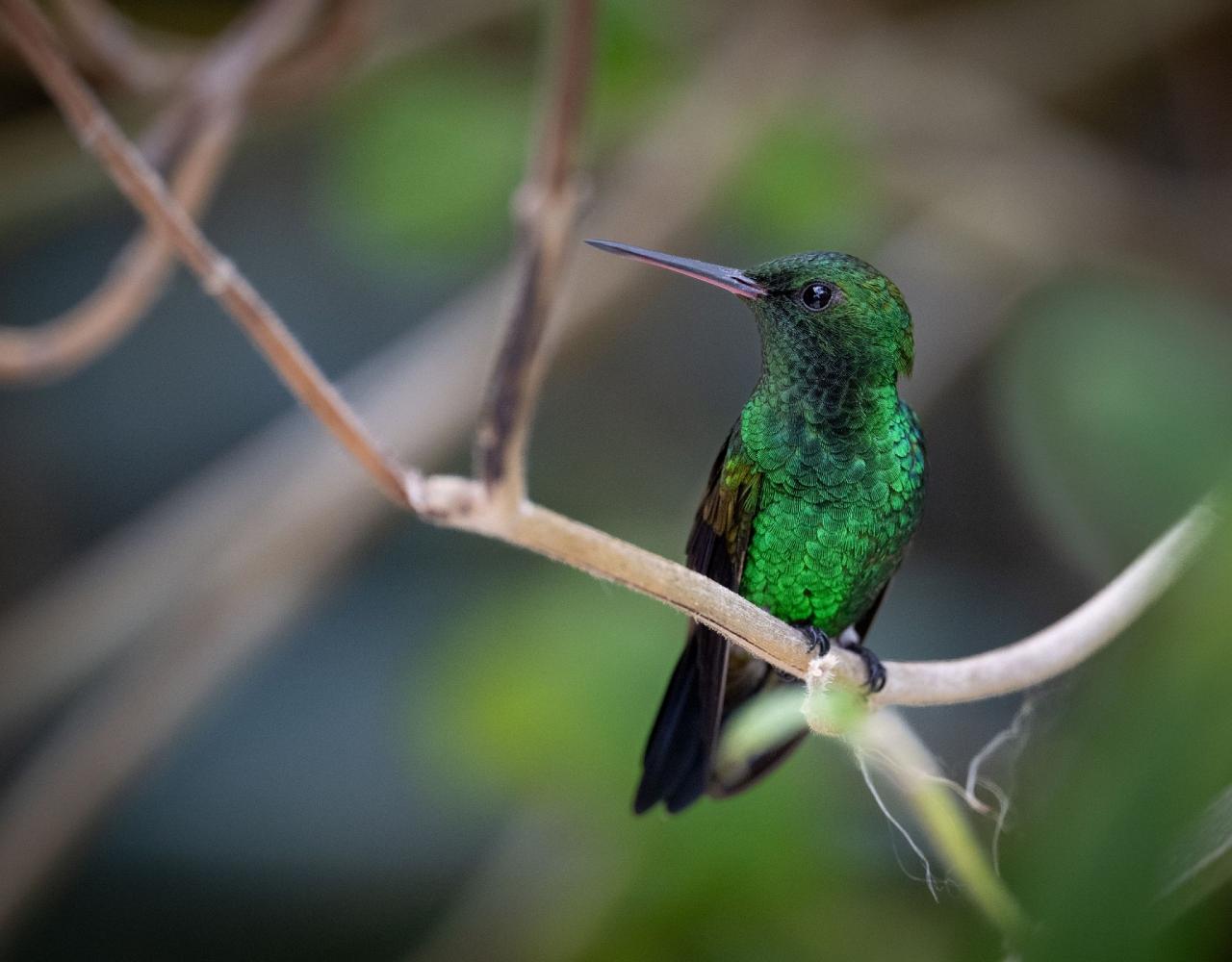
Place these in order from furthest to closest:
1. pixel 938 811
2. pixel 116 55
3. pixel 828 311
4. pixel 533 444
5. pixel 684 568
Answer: pixel 533 444 → pixel 116 55 → pixel 938 811 → pixel 828 311 → pixel 684 568

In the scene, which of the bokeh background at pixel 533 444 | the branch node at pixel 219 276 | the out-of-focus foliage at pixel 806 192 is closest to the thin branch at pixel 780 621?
the branch node at pixel 219 276

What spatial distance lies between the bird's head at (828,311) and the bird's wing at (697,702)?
79 mm

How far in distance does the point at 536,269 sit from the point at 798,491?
8.5 inches

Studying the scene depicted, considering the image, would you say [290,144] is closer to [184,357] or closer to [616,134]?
[184,357]

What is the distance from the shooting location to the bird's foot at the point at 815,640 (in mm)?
781

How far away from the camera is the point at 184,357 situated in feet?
12.3

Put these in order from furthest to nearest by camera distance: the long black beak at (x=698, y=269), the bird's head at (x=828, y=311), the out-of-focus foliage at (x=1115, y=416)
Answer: the out-of-focus foliage at (x=1115, y=416) → the bird's head at (x=828, y=311) → the long black beak at (x=698, y=269)

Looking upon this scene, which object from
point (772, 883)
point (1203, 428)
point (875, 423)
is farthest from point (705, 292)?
point (875, 423)

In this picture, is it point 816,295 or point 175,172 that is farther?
point 175,172

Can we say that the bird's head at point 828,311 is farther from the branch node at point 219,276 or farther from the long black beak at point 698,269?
the branch node at point 219,276

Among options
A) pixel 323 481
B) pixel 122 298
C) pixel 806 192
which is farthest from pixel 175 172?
pixel 806 192

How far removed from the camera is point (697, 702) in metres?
0.81

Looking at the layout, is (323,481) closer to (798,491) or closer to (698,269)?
(798,491)

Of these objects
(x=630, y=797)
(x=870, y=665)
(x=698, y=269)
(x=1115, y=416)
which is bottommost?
(x=630, y=797)
